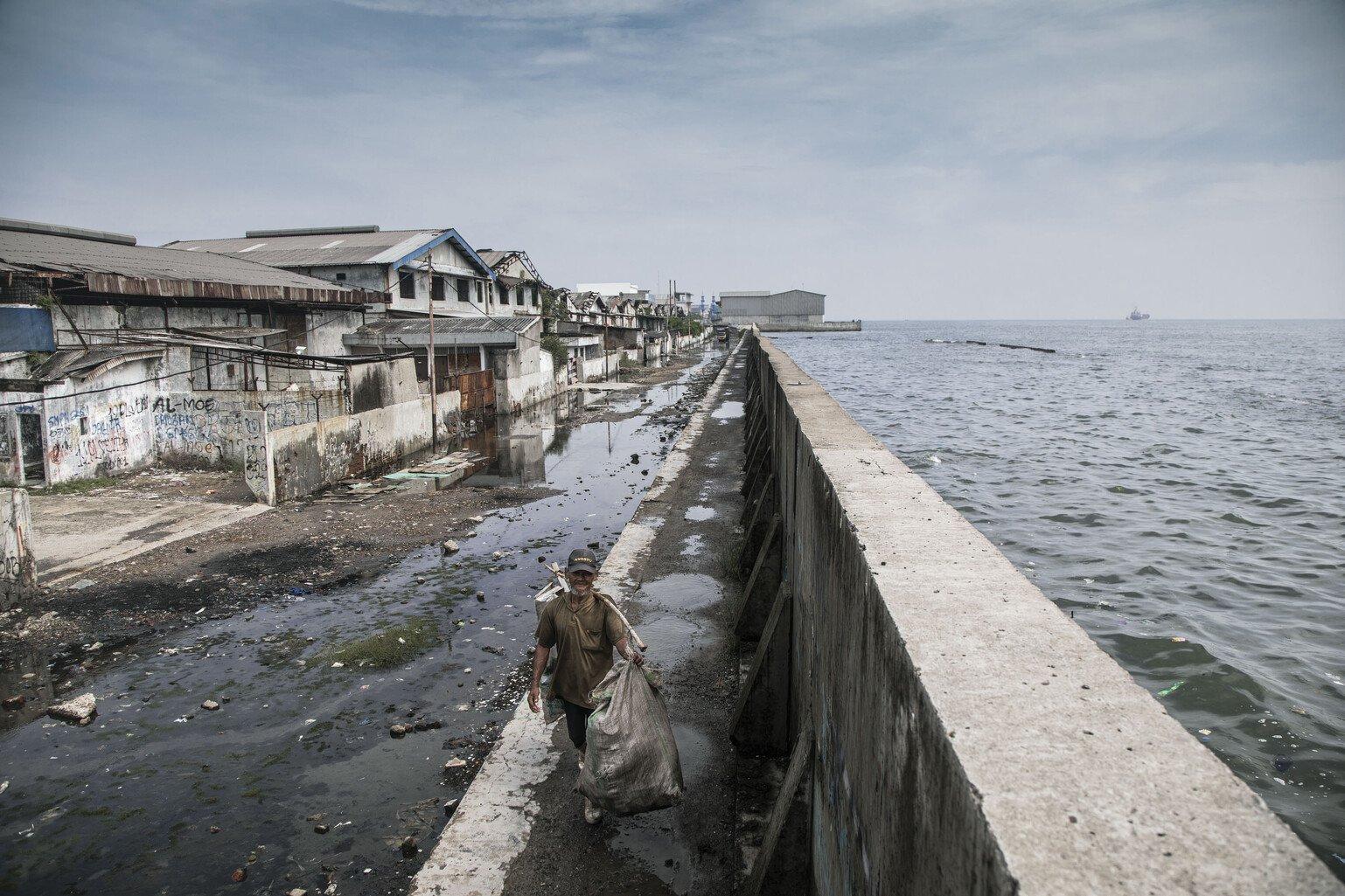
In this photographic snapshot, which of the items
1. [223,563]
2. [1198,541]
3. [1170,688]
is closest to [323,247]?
[223,563]

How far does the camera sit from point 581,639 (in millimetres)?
4809

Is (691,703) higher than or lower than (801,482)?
lower

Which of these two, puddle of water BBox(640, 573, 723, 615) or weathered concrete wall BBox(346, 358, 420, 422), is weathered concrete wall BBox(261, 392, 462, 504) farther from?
puddle of water BBox(640, 573, 723, 615)

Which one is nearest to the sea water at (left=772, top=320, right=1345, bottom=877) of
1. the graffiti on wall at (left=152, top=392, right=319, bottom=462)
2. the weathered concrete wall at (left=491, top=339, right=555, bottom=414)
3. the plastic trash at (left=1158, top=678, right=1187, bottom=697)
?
the plastic trash at (left=1158, top=678, right=1187, bottom=697)

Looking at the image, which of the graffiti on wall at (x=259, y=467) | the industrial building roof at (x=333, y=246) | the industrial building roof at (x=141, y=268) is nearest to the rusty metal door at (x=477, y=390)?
the industrial building roof at (x=141, y=268)

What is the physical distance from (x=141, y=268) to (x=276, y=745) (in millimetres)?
15795

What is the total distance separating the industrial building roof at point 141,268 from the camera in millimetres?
15297

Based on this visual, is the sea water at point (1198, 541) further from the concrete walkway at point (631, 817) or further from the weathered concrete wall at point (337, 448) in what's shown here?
the weathered concrete wall at point (337, 448)

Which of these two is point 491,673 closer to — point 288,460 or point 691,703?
point 691,703

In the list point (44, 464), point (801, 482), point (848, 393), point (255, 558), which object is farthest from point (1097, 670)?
point (848, 393)

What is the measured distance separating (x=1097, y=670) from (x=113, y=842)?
5929 millimetres

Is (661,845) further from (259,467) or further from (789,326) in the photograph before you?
(789,326)

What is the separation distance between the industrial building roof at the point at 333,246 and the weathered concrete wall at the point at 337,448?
7430 millimetres

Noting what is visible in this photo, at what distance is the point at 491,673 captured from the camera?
7469 mm
